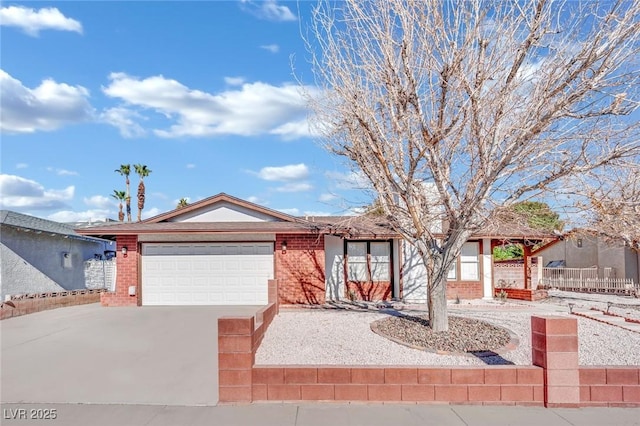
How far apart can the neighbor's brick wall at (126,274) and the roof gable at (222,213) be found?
1.17 metres

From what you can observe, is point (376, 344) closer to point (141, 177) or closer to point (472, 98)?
point (472, 98)

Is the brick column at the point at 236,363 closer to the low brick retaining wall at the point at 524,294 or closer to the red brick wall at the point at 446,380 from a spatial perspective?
the red brick wall at the point at 446,380

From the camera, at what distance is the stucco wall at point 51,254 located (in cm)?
1430

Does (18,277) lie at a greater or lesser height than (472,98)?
lesser

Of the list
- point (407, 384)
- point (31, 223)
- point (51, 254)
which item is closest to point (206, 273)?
point (31, 223)

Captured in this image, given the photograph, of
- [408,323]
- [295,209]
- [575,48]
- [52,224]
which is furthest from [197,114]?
[575,48]

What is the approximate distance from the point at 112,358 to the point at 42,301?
26.9ft

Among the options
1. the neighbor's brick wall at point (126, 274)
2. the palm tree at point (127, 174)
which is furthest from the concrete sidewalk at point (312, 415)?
the palm tree at point (127, 174)

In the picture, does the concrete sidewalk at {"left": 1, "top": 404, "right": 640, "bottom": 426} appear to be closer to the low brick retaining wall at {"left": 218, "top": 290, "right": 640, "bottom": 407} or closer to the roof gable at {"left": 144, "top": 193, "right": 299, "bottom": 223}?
the low brick retaining wall at {"left": 218, "top": 290, "right": 640, "bottom": 407}

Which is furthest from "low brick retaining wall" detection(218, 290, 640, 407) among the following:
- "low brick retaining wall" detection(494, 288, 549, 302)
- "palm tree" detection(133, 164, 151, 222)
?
"palm tree" detection(133, 164, 151, 222)

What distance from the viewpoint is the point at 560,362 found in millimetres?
4809

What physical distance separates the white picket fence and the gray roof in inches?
806

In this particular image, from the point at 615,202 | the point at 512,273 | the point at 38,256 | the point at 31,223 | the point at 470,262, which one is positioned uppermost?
the point at 31,223

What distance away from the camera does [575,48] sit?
6.18 m
